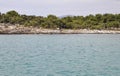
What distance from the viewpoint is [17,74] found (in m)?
33.0

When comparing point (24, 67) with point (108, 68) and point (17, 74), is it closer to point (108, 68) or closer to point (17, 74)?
point (17, 74)

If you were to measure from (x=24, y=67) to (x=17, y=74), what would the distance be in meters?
5.01

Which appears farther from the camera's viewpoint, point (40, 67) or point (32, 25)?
point (32, 25)


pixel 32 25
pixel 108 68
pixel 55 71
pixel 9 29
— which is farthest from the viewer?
pixel 32 25

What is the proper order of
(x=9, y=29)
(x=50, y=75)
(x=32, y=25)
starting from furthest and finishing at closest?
(x=32, y=25) → (x=9, y=29) → (x=50, y=75)

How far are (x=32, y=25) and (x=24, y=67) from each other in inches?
6284

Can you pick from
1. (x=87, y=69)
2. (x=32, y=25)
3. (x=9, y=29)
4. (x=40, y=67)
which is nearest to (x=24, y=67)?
(x=40, y=67)

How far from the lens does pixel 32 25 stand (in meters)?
197

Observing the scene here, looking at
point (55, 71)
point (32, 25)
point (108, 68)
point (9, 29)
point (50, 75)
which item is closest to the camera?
point (50, 75)

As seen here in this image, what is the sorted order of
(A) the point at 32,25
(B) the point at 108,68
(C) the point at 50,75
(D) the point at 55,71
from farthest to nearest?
(A) the point at 32,25 < (B) the point at 108,68 < (D) the point at 55,71 < (C) the point at 50,75

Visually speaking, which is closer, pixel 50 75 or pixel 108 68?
pixel 50 75

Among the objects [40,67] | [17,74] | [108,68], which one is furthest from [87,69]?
[17,74]

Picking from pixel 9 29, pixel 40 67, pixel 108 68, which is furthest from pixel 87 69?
pixel 9 29

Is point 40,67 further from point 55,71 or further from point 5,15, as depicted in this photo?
point 5,15
